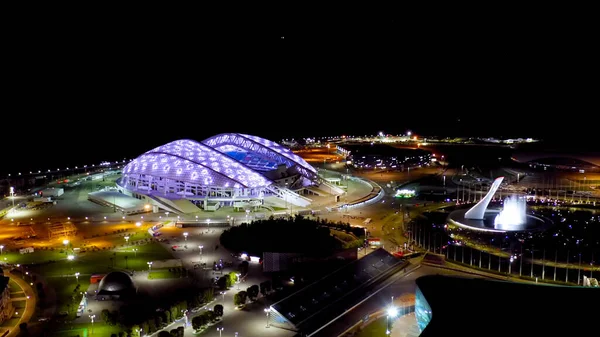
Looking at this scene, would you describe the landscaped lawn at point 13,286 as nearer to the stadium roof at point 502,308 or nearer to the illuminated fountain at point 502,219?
the stadium roof at point 502,308

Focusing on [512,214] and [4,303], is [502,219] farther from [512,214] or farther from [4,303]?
[4,303]

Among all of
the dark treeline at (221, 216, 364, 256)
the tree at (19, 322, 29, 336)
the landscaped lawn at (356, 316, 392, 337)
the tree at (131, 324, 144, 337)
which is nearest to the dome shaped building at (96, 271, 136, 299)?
the tree at (19, 322, 29, 336)

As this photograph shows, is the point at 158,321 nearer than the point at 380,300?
Yes

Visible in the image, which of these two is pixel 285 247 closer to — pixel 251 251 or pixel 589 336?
pixel 251 251

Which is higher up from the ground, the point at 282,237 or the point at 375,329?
the point at 282,237

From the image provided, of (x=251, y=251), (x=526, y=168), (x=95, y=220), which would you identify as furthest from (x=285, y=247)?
(x=526, y=168)

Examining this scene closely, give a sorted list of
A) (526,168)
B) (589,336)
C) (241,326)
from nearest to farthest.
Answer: (589,336) → (241,326) → (526,168)

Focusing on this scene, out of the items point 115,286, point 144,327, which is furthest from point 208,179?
point 144,327

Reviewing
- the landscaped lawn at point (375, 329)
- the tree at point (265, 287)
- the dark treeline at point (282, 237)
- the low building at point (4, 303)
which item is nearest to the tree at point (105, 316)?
the low building at point (4, 303)
